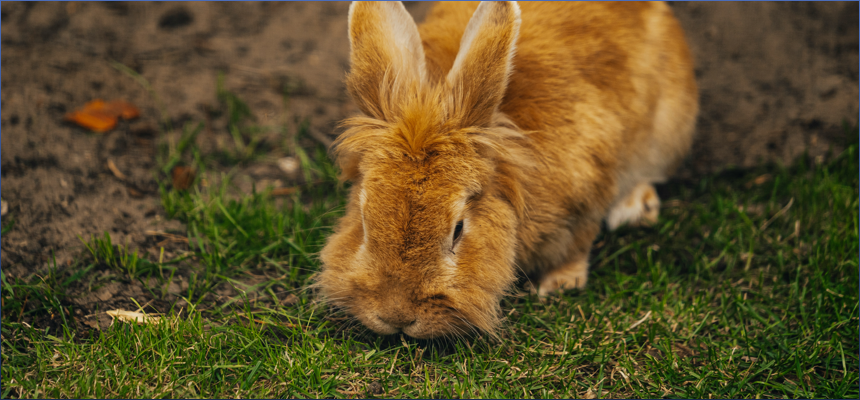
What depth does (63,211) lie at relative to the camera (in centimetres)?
311

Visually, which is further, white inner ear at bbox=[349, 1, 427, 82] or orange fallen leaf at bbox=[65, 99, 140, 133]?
orange fallen leaf at bbox=[65, 99, 140, 133]

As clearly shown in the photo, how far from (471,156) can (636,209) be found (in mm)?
1742

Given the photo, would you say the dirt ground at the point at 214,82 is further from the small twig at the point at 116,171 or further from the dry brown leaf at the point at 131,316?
the dry brown leaf at the point at 131,316

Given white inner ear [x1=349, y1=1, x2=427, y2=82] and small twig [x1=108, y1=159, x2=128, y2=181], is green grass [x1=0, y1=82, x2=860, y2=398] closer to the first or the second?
small twig [x1=108, y1=159, x2=128, y2=181]

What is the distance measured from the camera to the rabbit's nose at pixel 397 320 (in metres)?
2.29

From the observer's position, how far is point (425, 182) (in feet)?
7.50

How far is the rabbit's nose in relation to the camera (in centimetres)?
229

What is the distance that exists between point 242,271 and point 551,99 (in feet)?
5.82

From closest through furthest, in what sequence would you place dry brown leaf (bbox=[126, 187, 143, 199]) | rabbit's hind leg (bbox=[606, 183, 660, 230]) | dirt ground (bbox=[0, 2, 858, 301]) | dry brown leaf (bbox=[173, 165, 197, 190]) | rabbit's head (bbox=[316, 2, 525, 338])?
rabbit's head (bbox=[316, 2, 525, 338]), dirt ground (bbox=[0, 2, 858, 301]), dry brown leaf (bbox=[126, 187, 143, 199]), dry brown leaf (bbox=[173, 165, 197, 190]), rabbit's hind leg (bbox=[606, 183, 660, 230])

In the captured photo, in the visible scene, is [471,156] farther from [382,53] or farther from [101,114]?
[101,114]

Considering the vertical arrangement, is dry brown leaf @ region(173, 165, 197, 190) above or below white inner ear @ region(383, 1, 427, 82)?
below

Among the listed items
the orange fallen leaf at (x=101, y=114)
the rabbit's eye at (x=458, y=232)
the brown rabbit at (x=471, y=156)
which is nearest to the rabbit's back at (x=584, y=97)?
the brown rabbit at (x=471, y=156)

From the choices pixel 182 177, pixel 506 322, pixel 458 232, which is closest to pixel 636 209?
pixel 506 322

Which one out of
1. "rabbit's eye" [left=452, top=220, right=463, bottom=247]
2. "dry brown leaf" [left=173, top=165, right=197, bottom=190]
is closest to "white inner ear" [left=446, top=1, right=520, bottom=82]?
"rabbit's eye" [left=452, top=220, right=463, bottom=247]
